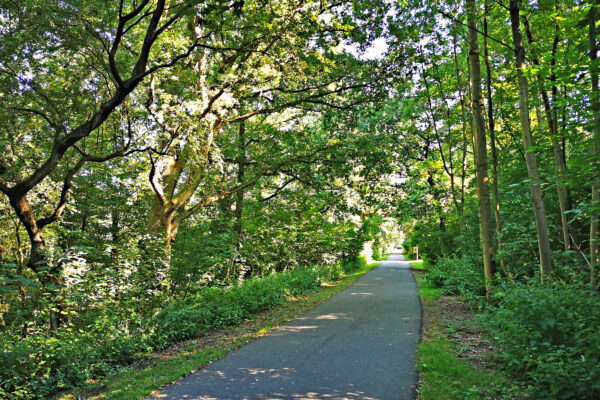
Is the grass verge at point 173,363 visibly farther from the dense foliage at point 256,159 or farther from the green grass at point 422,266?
the green grass at point 422,266

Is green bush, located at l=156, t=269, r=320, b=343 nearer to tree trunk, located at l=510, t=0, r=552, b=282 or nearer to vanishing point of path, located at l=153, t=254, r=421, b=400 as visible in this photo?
vanishing point of path, located at l=153, t=254, r=421, b=400

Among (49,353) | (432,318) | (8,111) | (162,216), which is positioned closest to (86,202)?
(162,216)

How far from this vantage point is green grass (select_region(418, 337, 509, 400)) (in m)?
4.13

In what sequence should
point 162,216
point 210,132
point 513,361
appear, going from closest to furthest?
point 513,361, point 210,132, point 162,216

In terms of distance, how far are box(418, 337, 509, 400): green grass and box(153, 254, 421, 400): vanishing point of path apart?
21cm

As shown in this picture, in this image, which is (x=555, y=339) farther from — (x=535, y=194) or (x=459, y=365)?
(x=535, y=194)

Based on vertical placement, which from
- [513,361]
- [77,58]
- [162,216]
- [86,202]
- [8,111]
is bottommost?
[513,361]

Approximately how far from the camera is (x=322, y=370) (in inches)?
206

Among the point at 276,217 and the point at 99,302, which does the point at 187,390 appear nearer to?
the point at 99,302

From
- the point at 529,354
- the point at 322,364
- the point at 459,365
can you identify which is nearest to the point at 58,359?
the point at 322,364

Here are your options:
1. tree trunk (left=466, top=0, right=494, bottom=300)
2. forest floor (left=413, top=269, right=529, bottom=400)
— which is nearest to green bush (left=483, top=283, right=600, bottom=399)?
forest floor (left=413, top=269, right=529, bottom=400)

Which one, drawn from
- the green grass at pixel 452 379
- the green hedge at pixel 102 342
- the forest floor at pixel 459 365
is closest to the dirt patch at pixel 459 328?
the forest floor at pixel 459 365

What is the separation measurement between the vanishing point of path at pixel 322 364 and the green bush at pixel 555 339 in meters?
1.41

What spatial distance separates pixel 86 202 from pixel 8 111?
8246 millimetres
